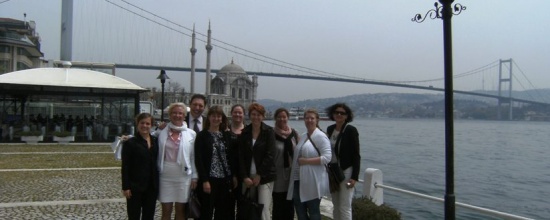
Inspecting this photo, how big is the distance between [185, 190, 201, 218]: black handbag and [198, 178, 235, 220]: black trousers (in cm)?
4

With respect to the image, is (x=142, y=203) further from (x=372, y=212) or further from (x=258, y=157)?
(x=372, y=212)

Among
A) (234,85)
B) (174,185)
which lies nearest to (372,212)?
(174,185)

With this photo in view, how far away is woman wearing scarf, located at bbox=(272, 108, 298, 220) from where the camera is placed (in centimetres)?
475

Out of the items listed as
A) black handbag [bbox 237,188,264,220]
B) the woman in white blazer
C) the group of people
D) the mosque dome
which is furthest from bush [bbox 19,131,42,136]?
the mosque dome

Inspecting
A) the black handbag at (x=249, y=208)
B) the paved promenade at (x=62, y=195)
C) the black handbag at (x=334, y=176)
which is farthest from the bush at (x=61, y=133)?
the black handbag at (x=334, y=176)

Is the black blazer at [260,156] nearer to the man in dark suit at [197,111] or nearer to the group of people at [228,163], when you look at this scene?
the group of people at [228,163]

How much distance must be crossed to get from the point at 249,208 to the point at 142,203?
1.00 m

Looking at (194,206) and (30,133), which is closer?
(194,206)

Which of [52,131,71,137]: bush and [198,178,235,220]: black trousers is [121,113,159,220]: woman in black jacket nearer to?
[198,178,235,220]: black trousers

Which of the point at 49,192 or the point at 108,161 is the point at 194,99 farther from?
the point at 108,161

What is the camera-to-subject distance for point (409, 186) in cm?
1902

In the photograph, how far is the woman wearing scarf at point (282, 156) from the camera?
187 inches

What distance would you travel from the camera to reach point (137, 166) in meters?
4.41

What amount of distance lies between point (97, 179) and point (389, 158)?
924 inches
